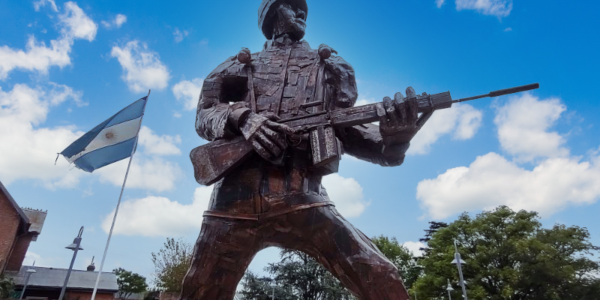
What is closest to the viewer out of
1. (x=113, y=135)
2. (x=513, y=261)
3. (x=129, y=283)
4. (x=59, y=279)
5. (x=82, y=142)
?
(x=82, y=142)

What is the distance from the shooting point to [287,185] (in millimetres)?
2729

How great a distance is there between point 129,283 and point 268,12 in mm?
57925

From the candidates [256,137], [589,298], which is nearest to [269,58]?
[256,137]

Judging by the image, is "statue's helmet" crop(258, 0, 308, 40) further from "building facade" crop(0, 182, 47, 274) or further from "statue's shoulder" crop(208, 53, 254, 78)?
"building facade" crop(0, 182, 47, 274)

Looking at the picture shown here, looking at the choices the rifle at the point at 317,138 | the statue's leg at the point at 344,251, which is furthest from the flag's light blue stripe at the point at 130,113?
the statue's leg at the point at 344,251

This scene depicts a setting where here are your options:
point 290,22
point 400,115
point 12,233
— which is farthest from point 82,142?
point 12,233

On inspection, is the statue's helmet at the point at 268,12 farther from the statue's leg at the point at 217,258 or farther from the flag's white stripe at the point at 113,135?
the flag's white stripe at the point at 113,135

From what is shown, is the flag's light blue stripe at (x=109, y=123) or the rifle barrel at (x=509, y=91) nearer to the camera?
the rifle barrel at (x=509, y=91)

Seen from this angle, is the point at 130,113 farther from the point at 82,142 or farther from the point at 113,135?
the point at 82,142

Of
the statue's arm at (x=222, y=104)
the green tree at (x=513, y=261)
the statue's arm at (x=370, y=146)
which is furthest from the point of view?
the green tree at (x=513, y=261)

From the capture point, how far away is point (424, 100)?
262 cm

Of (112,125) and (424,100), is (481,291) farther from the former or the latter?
(424,100)

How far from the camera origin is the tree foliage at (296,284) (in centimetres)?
1723

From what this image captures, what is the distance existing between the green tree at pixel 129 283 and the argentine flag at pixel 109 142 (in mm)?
48817
